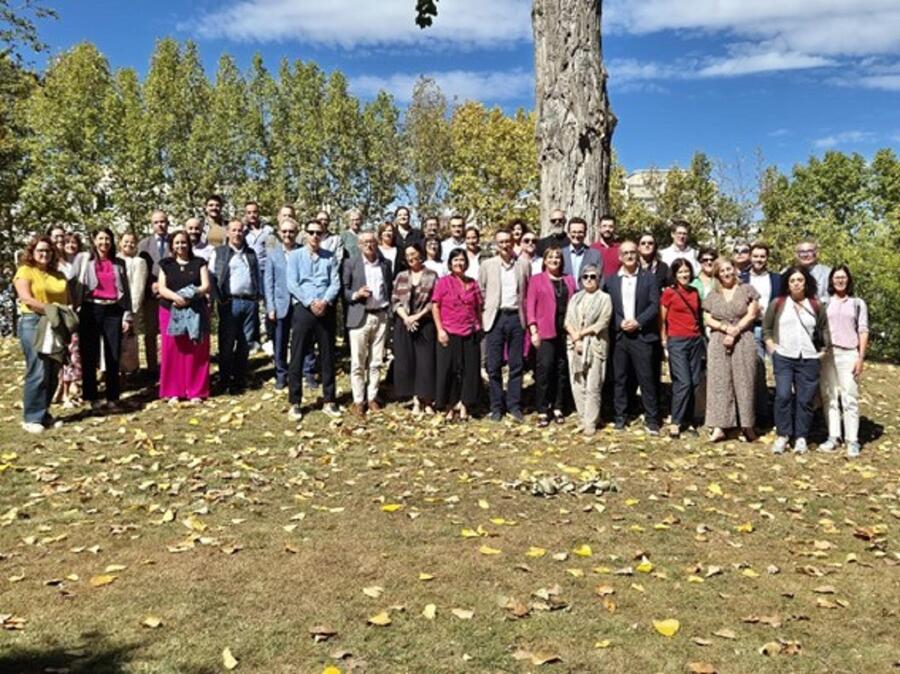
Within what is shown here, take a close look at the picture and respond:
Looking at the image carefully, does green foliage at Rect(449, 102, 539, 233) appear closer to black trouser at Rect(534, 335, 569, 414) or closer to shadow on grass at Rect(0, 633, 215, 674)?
black trouser at Rect(534, 335, 569, 414)

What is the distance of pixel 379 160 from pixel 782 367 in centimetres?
3553

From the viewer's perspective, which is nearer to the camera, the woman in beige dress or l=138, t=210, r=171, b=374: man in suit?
the woman in beige dress

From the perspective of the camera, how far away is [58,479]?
22.5 ft

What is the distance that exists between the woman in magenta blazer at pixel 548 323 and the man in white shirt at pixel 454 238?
5.56 feet

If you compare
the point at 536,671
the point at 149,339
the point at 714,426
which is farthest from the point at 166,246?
the point at 536,671

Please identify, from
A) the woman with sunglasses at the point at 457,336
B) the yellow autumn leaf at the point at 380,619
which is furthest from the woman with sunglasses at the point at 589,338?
the yellow autumn leaf at the point at 380,619

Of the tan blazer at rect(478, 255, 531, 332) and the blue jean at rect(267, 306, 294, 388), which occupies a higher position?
the tan blazer at rect(478, 255, 531, 332)

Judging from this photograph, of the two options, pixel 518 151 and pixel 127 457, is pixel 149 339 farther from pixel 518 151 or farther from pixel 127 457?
pixel 518 151

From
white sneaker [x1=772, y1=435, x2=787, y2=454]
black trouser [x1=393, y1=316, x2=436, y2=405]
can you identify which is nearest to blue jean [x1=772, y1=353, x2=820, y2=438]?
white sneaker [x1=772, y1=435, x2=787, y2=454]

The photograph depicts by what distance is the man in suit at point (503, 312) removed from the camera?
358 inches

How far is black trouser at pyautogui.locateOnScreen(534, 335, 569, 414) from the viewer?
29.5ft

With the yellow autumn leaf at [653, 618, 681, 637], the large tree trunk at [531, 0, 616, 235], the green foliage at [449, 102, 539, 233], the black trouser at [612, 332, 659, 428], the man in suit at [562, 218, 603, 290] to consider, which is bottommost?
the yellow autumn leaf at [653, 618, 681, 637]

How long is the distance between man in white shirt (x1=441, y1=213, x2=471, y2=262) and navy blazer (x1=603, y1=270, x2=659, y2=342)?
2.38m

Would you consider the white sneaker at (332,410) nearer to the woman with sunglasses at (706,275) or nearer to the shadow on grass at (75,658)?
the woman with sunglasses at (706,275)
